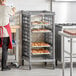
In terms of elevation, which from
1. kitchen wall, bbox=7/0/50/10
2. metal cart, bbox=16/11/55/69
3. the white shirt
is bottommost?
metal cart, bbox=16/11/55/69

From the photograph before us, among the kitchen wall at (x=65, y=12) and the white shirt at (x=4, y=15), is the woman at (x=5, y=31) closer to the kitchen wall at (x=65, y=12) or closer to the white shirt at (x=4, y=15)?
the white shirt at (x=4, y=15)

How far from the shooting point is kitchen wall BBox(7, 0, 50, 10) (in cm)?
793

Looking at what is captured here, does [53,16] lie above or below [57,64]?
above

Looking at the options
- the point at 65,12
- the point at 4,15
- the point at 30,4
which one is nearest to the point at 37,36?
the point at 30,4

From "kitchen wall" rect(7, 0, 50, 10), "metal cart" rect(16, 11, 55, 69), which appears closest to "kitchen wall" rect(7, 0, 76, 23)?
"kitchen wall" rect(7, 0, 50, 10)

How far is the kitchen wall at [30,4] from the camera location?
26.0 feet

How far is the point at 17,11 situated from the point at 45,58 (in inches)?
51.5

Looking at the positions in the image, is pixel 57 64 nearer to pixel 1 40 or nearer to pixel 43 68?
pixel 43 68

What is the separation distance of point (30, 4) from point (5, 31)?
1.17 meters

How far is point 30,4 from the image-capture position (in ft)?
26.2

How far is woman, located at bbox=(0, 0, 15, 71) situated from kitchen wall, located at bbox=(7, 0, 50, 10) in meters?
0.63

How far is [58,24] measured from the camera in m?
7.83

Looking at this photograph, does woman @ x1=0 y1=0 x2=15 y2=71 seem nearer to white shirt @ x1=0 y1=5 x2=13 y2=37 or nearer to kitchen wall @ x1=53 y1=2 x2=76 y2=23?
white shirt @ x1=0 y1=5 x2=13 y2=37

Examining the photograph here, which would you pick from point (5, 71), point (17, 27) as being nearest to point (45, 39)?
point (17, 27)
